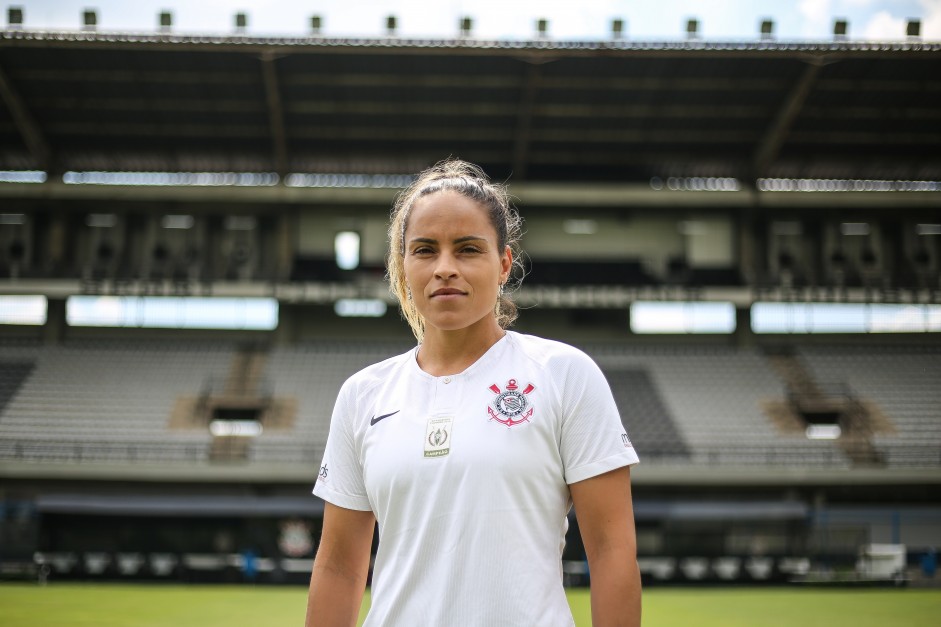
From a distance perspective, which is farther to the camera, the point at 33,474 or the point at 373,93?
the point at 373,93

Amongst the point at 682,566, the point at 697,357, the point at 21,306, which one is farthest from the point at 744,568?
the point at 21,306

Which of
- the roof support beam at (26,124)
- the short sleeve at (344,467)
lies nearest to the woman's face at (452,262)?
the short sleeve at (344,467)

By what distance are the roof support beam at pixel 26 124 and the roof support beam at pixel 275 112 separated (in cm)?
766

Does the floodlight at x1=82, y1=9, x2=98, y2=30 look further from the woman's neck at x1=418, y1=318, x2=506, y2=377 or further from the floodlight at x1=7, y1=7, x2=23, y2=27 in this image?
the woman's neck at x1=418, y1=318, x2=506, y2=377

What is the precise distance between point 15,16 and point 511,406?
102 ft

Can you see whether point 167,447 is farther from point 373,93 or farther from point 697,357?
point 697,357

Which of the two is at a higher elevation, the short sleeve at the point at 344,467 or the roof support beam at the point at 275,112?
the roof support beam at the point at 275,112

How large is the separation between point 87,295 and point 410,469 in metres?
32.9

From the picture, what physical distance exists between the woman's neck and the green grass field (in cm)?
1204

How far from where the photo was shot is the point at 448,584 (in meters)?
2.20

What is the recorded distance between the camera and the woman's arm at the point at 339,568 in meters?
2.49

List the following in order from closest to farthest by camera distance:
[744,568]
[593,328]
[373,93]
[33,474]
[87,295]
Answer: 1. [744,568]
2. [33,474]
3. [373,93]
4. [87,295]
5. [593,328]

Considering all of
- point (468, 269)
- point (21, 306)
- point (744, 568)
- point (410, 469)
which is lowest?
point (744, 568)

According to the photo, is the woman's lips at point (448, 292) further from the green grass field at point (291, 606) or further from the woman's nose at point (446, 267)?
the green grass field at point (291, 606)
